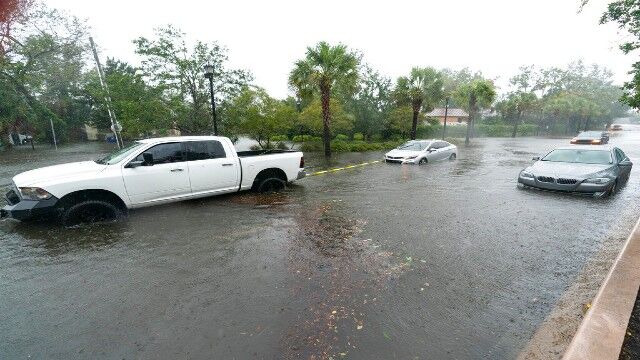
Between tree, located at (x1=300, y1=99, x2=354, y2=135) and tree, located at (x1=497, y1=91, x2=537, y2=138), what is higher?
tree, located at (x1=497, y1=91, x2=537, y2=138)

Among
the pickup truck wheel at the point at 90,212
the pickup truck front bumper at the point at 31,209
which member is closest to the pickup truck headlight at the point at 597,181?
the pickup truck wheel at the point at 90,212

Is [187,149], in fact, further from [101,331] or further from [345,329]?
[345,329]

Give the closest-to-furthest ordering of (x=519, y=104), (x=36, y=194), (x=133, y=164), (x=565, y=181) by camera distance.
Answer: (x=36, y=194), (x=133, y=164), (x=565, y=181), (x=519, y=104)

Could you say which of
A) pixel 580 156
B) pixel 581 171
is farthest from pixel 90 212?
pixel 580 156

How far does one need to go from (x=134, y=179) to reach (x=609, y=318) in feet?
25.0

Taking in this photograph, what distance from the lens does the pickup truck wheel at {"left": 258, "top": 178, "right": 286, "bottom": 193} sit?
866cm

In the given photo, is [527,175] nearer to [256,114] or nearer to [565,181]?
[565,181]

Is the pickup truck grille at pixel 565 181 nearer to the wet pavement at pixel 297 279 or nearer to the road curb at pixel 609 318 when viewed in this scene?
the wet pavement at pixel 297 279

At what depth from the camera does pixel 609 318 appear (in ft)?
9.48

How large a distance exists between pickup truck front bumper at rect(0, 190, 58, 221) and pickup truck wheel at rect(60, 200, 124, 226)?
0.72 ft

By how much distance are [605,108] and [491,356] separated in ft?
298

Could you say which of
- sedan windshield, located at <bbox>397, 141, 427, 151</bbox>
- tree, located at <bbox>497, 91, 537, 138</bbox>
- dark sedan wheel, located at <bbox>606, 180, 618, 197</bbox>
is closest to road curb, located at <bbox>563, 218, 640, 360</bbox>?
dark sedan wheel, located at <bbox>606, 180, 618, 197</bbox>

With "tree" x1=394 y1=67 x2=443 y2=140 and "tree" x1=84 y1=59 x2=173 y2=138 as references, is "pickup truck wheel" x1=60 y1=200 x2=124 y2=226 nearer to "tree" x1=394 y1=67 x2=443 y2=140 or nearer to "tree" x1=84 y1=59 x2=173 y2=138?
"tree" x1=84 y1=59 x2=173 y2=138

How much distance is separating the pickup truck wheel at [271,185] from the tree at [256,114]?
30.0 ft
